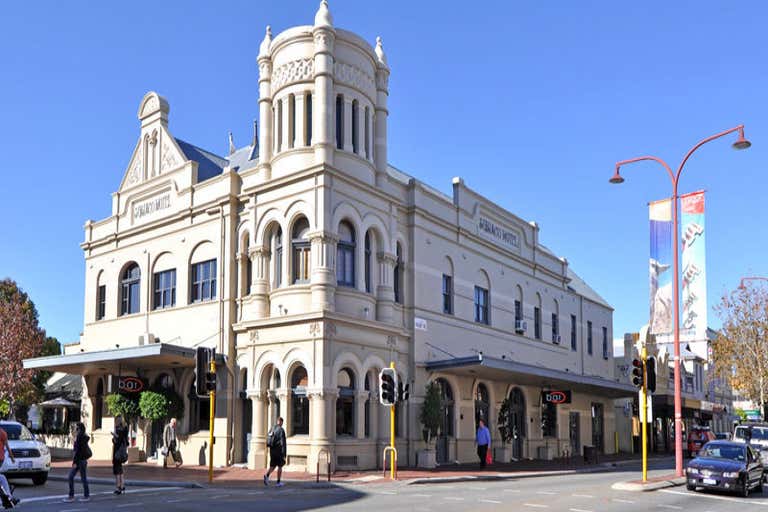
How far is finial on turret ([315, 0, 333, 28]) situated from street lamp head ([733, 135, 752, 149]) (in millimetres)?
13595

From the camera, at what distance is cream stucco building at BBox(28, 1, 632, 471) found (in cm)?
2653

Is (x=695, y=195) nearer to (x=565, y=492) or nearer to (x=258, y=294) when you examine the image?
(x=565, y=492)

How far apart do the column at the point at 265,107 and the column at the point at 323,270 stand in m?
3.93

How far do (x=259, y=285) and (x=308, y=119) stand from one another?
6.00 meters

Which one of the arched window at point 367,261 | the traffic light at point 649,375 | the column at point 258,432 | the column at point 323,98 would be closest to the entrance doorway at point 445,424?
the arched window at point 367,261

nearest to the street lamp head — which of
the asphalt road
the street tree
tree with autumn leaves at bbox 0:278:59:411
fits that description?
the asphalt road

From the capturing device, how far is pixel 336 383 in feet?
84.5

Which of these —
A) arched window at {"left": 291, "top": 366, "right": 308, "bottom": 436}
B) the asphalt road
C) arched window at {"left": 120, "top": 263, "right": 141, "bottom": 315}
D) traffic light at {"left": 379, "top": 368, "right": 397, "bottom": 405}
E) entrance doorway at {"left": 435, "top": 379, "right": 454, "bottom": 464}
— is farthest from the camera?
arched window at {"left": 120, "top": 263, "right": 141, "bottom": 315}

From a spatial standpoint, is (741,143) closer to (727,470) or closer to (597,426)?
(727,470)

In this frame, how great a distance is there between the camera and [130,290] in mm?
34531

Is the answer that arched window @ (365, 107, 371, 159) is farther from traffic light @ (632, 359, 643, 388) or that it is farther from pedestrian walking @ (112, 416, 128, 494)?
pedestrian walking @ (112, 416, 128, 494)

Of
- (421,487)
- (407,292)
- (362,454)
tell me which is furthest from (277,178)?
(421,487)

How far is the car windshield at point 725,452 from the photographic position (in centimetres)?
2180

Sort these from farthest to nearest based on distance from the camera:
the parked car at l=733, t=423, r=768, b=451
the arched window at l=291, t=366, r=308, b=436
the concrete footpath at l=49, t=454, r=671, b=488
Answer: the parked car at l=733, t=423, r=768, b=451
the arched window at l=291, t=366, r=308, b=436
the concrete footpath at l=49, t=454, r=671, b=488
